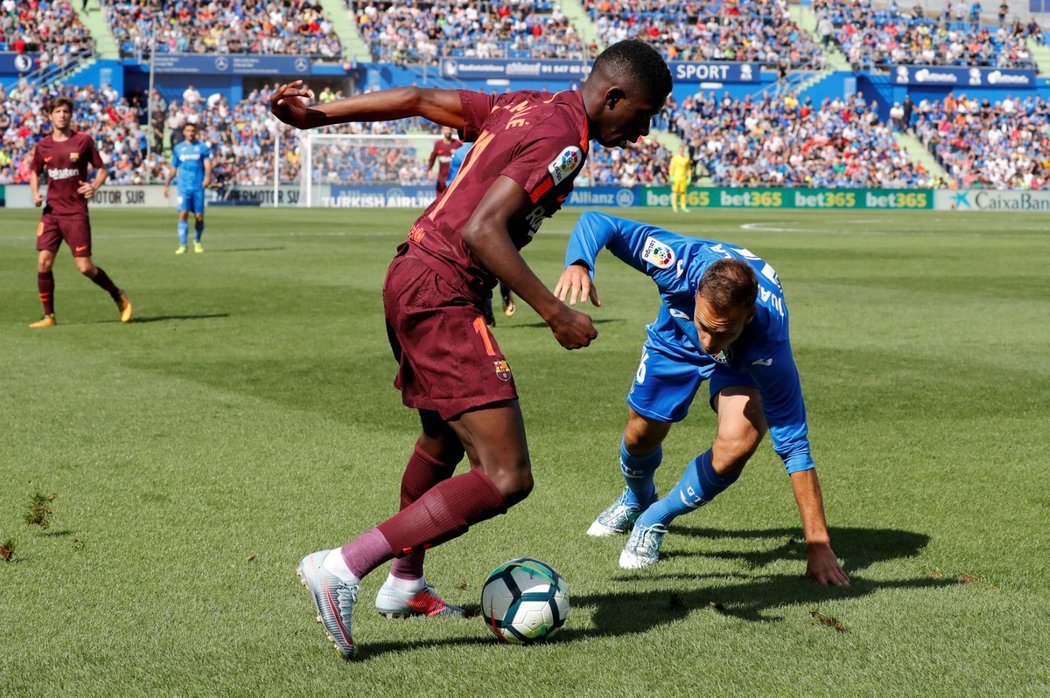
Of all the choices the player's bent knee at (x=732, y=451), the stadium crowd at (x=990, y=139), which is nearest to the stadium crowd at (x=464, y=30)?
the stadium crowd at (x=990, y=139)

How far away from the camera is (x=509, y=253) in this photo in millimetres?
3859

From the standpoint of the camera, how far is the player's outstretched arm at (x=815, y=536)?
5.15 metres

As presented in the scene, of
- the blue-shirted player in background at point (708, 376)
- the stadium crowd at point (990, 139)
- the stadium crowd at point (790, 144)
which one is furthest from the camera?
the stadium crowd at point (990, 139)

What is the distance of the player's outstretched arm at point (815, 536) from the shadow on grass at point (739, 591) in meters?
0.05

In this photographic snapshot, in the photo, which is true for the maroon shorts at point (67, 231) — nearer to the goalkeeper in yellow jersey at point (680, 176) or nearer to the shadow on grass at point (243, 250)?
the shadow on grass at point (243, 250)

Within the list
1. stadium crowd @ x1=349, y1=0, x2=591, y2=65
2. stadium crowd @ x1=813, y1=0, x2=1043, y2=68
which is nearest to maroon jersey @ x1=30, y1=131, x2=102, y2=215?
stadium crowd @ x1=349, y1=0, x2=591, y2=65

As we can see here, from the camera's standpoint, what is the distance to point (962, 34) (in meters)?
62.6

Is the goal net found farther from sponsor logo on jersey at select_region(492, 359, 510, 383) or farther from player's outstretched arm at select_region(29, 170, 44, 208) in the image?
sponsor logo on jersey at select_region(492, 359, 510, 383)

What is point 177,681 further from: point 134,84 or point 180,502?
point 134,84

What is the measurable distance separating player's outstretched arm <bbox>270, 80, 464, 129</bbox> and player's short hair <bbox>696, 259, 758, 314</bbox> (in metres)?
1.07

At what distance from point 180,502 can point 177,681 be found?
2.45 metres

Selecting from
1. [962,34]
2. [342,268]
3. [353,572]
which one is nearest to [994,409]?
[353,572]

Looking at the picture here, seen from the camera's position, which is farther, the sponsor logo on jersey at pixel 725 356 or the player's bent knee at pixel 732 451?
the player's bent knee at pixel 732 451

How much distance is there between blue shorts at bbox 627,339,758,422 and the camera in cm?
566
